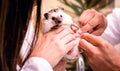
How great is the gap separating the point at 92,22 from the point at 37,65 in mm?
341

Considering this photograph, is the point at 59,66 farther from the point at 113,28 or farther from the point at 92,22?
the point at 113,28

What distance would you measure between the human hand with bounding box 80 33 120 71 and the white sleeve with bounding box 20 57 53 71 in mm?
158

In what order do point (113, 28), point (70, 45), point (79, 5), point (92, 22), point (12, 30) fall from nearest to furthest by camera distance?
point (12, 30)
point (70, 45)
point (92, 22)
point (113, 28)
point (79, 5)

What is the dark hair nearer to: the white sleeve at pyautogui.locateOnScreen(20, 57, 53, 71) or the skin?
the white sleeve at pyautogui.locateOnScreen(20, 57, 53, 71)

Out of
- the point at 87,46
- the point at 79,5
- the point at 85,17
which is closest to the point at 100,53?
the point at 87,46

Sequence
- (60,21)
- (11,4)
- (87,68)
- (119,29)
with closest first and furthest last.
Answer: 1. (11,4)
2. (60,21)
3. (119,29)
4. (87,68)

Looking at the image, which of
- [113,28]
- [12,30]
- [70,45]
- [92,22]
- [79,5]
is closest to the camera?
[12,30]

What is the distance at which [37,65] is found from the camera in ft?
2.65

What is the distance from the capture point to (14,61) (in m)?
0.80

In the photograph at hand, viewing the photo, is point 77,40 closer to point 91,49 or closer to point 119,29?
point 91,49

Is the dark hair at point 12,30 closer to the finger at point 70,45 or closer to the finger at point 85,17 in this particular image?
the finger at point 70,45

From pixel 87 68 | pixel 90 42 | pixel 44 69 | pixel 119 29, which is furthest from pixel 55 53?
pixel 87 68

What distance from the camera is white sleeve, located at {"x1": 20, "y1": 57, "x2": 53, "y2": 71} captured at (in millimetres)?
808

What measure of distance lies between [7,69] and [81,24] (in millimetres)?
365
